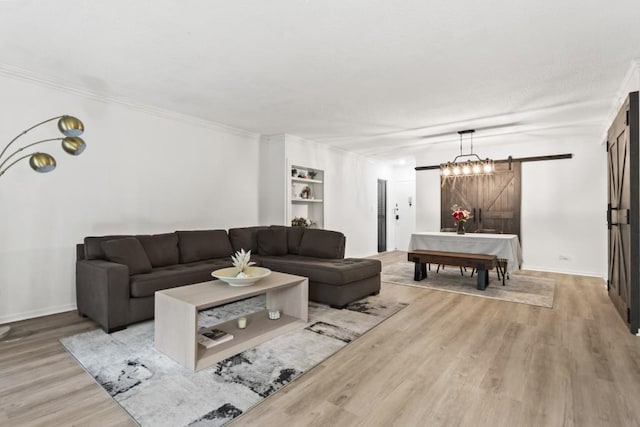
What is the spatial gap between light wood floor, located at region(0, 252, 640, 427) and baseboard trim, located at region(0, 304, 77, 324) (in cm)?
13

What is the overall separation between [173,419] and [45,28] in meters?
2.95

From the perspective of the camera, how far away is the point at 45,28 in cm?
251

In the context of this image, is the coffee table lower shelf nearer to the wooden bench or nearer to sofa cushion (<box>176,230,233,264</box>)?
sofa cushion (<box>176,230,233,264</box>)

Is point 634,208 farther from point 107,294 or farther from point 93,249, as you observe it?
point 93,249

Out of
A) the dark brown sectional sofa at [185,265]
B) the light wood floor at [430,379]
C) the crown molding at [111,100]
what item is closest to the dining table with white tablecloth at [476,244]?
the light wood floor at [430,379]

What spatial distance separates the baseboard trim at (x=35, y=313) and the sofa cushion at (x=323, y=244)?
2.88 m

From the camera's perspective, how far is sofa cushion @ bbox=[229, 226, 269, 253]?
485cm

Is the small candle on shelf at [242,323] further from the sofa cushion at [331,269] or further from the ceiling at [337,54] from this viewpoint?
the ceiling at [337,54]

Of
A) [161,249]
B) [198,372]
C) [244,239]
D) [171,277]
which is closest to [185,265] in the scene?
[161,249]

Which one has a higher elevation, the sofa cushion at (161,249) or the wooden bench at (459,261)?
the sofa cushion at (161,249)

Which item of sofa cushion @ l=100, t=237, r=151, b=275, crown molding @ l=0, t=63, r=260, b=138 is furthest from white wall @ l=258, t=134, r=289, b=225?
sofa cushion @ l=100, t=237, r=151, b=275

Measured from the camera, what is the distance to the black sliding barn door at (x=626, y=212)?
3.02 metres

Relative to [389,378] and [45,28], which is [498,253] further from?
[45,28]

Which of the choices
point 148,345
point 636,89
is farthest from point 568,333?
point 148,345
